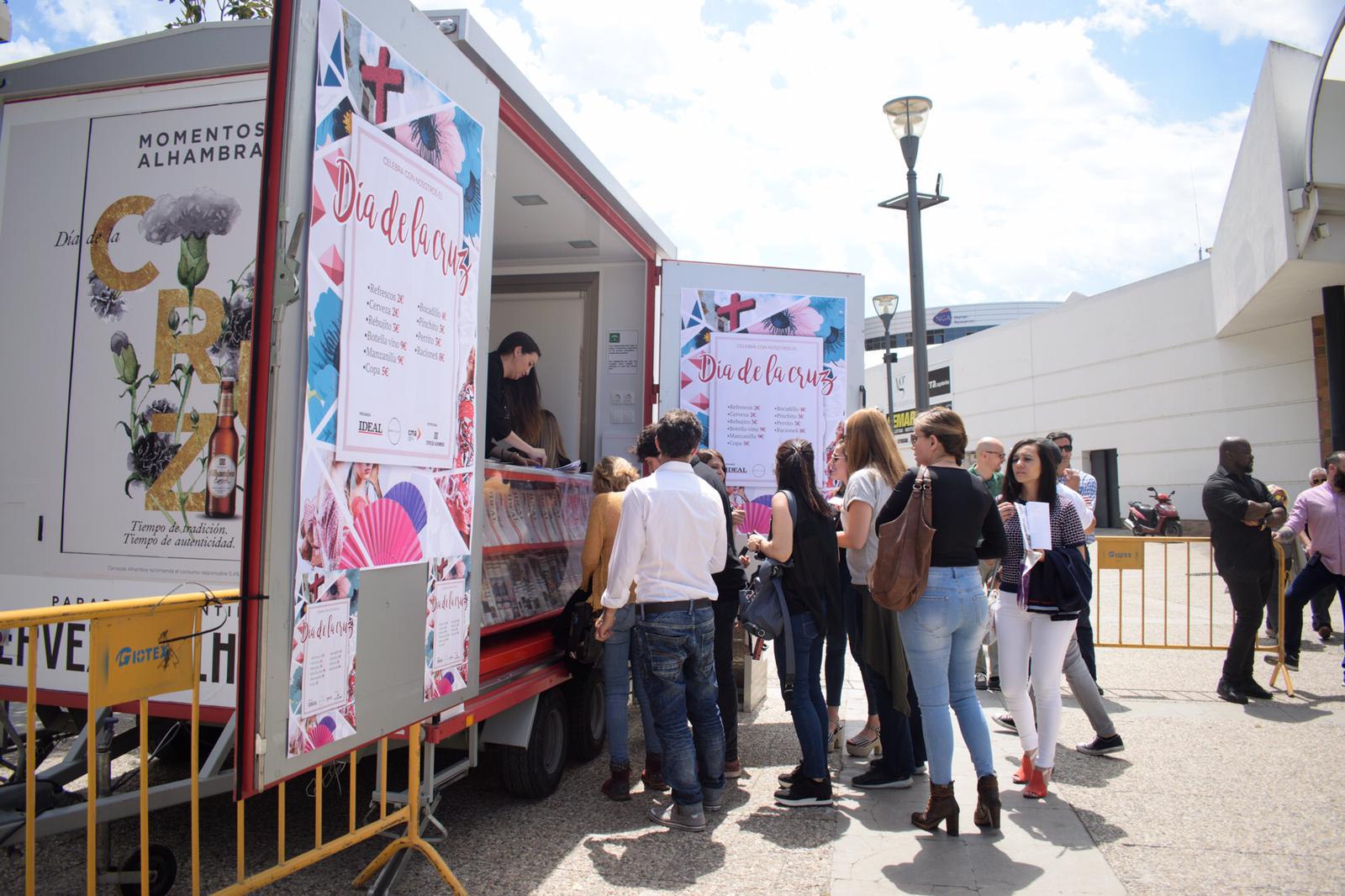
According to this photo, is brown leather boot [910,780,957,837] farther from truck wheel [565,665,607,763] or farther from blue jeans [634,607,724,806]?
truck wheel [565,665,607,763]

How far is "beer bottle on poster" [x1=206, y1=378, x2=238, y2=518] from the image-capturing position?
3252 mm

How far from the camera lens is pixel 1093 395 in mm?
24891

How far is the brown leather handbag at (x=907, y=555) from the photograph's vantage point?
11.8ft

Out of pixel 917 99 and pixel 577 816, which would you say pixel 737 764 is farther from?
pixel 917 99

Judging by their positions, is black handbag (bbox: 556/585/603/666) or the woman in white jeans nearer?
the woman in white jeans

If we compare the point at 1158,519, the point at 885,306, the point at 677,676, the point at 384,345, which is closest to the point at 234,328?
the point at 384,345

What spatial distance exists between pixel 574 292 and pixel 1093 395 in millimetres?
22177

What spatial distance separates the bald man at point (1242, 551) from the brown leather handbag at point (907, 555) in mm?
3407

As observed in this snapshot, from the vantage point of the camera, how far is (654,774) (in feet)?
14.5

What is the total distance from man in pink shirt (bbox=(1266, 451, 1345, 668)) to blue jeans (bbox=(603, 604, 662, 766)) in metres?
5.09

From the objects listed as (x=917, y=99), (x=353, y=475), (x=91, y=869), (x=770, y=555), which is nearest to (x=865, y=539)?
(x=770, y=555)

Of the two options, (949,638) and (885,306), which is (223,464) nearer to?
(949,638)

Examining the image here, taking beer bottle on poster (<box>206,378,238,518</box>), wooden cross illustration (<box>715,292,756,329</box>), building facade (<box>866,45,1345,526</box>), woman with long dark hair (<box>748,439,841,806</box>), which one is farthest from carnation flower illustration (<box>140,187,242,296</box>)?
building facade (<box>866,45,1345,526</box>)

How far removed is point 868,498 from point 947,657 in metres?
0.83
